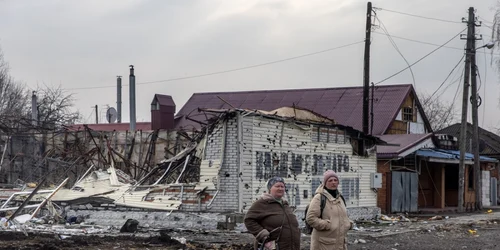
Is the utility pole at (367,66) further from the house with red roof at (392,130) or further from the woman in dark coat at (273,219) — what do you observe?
the woman in dark coat at (273,219)

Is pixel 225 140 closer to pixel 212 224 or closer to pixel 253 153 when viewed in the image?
pixel 253 153

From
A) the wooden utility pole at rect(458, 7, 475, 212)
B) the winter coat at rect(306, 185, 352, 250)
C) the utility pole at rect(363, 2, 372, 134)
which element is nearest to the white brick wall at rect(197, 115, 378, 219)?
the utility pole at rect(363, 2, 372, 134)

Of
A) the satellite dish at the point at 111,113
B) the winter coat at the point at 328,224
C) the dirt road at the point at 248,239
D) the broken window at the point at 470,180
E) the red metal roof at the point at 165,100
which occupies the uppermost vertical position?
the red metal roof at the point at 165,100

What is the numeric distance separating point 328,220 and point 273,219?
675 millimetres

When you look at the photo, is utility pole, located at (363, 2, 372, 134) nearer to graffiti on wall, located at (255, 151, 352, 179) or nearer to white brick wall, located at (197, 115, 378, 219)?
white brick wall, located at (197, 115, 378, 219)

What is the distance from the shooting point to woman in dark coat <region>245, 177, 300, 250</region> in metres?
7.50

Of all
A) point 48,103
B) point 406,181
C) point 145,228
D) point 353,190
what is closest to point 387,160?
point 406,181

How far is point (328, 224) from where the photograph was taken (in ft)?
25.3

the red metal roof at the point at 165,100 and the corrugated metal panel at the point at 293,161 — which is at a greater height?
the red metal roof at the point at 165,100

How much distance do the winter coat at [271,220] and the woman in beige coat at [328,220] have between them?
32cm

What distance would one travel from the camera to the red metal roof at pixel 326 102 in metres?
34.1

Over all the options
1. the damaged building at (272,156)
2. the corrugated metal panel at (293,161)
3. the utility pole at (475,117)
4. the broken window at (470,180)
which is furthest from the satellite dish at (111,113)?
the broken window at (470,180)

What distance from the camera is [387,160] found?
26219 mm

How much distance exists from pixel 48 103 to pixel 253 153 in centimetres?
4075
